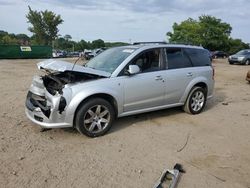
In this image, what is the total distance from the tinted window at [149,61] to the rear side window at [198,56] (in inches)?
43.0

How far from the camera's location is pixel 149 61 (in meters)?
6.32

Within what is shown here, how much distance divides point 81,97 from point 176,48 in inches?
113

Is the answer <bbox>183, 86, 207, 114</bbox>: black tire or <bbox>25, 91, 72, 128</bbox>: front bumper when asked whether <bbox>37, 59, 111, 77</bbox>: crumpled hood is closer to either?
<bbox>25, 91, 72, 128</bbox>: front bumper

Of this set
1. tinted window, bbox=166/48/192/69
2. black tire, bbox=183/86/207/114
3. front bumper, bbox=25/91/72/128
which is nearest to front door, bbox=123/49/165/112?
tinted window, bbox=166/48/192/69

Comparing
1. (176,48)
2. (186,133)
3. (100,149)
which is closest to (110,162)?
(100,149)

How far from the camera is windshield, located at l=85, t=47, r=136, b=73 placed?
599 cm

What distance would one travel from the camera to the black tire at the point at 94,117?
17.1 feet

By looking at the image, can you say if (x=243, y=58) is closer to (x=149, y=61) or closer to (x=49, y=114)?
(x=149, y=61)

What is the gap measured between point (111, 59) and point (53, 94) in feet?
5.38

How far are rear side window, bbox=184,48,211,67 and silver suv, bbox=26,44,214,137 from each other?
3 cm

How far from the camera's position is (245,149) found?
516 cm

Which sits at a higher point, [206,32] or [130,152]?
[206,32]

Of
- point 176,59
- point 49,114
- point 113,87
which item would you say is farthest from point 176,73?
point 49,114

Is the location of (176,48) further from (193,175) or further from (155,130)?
(193,175)
